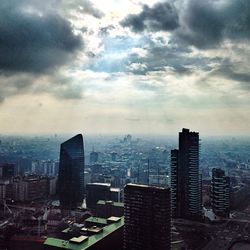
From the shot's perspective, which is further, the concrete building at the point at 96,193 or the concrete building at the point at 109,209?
the concrete building at the point at 96,193

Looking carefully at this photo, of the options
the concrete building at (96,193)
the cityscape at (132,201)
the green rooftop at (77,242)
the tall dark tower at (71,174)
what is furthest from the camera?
the tall dark tower at (71,174)

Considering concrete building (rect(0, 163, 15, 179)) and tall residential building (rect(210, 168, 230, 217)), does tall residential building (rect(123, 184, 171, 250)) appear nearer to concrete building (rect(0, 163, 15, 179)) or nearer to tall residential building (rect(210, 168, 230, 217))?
tall residential building (rect(210, 168, 230, 217))

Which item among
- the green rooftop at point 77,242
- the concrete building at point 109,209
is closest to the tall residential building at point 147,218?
the green rooftop at point 77,242

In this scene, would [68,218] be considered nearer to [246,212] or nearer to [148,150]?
[246,212]

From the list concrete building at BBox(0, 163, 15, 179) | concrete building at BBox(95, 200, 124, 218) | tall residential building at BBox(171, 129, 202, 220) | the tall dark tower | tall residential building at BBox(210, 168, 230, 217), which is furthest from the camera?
concrete building at BBox(0, 163, 15, 179)

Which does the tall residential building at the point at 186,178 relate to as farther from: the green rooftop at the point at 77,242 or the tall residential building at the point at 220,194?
the green rooftop at the point at 77,242

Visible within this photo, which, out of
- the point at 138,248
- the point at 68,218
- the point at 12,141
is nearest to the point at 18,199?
the point at 68,218

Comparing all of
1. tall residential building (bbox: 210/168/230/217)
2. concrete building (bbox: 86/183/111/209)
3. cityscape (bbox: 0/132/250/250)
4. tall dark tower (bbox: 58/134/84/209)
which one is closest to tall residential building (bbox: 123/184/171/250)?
cityscape (bbox: 0/132/250/250)
